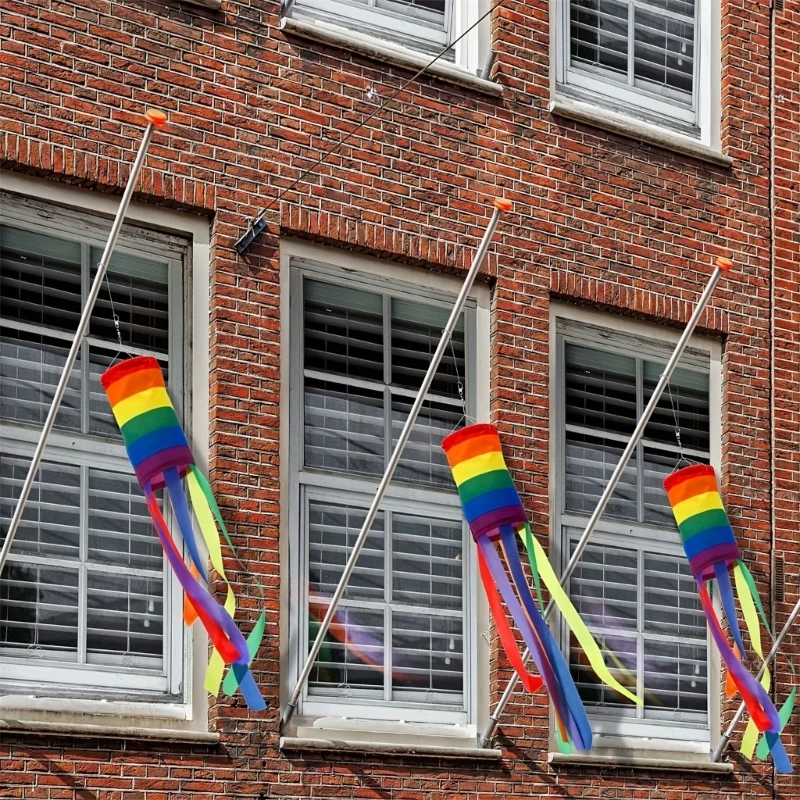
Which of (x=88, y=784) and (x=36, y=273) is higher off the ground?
(x=36, y=273)

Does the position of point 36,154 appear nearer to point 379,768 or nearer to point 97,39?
point 97,39

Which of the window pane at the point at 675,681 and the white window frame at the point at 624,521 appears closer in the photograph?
the white window frame at the point at 624,521

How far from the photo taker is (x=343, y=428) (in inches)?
522

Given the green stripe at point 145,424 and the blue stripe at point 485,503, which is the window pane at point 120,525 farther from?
the blue stripe at point 485,503

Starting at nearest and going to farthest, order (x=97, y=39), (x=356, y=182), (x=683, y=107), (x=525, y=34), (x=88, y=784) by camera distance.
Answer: (x=88, y=784) < (x=97, y=39) < (x=356, y=182) < (x=525, y=34) < (x=683, y=107)

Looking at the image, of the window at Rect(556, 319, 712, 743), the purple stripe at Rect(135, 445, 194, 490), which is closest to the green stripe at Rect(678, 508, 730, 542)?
the window at Rect(556, 319, 712, 743)

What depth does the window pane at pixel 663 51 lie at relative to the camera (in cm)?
1553

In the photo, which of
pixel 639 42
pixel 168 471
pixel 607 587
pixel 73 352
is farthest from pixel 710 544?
pixel 73 352

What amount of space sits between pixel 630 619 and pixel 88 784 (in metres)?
4.76

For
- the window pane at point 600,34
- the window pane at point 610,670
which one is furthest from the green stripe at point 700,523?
the window pane at point 600,34

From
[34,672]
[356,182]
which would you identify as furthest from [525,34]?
[34,672]

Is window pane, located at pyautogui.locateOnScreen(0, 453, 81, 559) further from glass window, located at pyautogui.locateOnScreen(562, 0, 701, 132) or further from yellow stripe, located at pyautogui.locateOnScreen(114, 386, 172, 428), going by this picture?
glass window, located at pyautogui.locateOnScreen(562, 0, 701, 132)

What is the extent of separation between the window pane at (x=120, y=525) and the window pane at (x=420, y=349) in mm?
2188

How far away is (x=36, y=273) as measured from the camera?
12.0 meters
